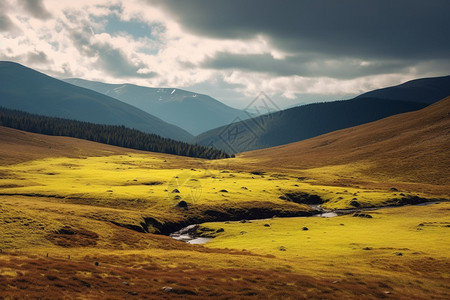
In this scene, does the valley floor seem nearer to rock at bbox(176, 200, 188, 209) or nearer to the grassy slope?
the grassy slope

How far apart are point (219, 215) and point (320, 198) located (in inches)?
1873

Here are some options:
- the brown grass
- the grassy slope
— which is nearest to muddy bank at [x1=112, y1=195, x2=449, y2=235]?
the grassy slope

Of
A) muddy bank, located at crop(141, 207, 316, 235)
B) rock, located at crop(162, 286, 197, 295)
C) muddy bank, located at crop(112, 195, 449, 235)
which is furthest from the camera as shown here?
muddy bank, located at crop(112, 195, 449, 235)

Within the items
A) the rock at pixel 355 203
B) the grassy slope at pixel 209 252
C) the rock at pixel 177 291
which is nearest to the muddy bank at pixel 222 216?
the grassy slope at pixel 209 252

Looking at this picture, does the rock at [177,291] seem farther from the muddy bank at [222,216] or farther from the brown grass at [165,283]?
the muddy bank at [222,216]

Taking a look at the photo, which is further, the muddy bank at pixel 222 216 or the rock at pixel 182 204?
the rock at pixel 182 204

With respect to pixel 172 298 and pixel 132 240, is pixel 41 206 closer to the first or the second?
pixel 132 240

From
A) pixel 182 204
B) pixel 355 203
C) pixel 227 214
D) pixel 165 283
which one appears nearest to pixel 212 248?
pixel 165 283

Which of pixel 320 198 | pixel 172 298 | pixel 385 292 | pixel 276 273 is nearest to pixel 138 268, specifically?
pixel 172 298

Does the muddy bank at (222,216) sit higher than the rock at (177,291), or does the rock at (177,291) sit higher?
the rock at (177,291)

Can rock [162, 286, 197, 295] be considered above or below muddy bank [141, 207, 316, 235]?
above

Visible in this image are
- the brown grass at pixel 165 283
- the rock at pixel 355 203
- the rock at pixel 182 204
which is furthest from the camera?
the rock at pixel 355 203

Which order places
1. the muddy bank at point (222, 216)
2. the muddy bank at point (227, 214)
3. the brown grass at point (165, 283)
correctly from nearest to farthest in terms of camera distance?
the brown grass at point (165, 283) → the muddy bank at point (222, 216) → the muddy bank at point (227, 214)

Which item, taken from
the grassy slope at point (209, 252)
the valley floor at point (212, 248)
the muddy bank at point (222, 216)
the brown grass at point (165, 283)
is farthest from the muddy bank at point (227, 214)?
the brown grass at point (165, 283)
